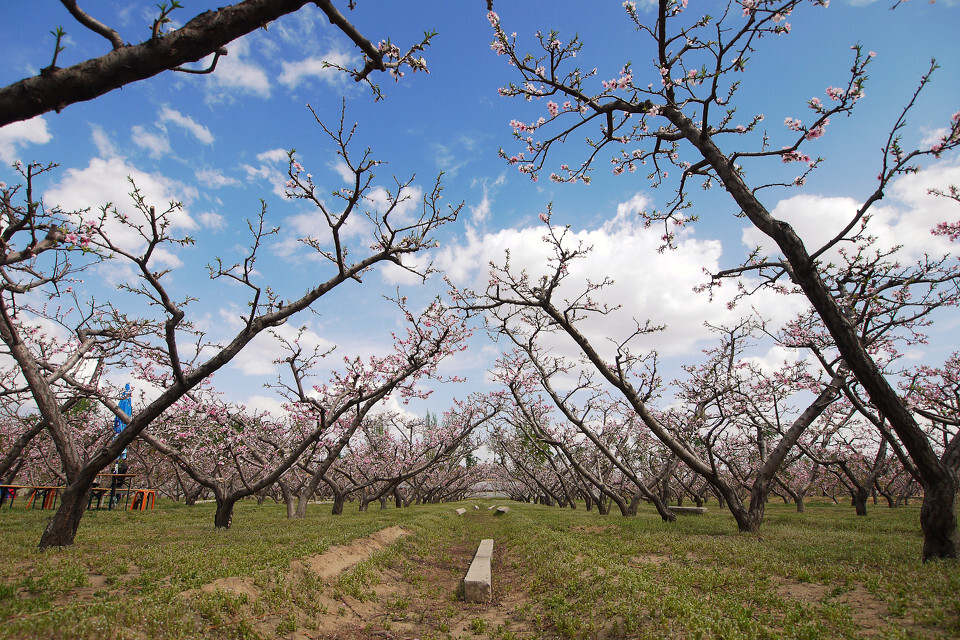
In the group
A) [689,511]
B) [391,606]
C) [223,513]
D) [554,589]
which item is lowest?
Result: [689,511]

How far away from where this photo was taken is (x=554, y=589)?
7039mm

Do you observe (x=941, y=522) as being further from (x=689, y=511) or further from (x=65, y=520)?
(x=689, y=511)

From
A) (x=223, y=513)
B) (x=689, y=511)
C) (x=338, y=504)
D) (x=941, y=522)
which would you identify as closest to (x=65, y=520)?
(x=223, y=513)

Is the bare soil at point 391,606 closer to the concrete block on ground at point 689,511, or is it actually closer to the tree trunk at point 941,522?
the tree trunk at point 941,522

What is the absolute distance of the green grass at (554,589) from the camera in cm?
441

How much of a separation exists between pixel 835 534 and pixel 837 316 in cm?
895

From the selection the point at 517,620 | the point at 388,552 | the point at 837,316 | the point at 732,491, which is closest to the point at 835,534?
the point at 732,491

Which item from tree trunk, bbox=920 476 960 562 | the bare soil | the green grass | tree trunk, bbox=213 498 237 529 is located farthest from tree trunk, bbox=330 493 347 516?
tree trunk, bbox=920 476 960 562

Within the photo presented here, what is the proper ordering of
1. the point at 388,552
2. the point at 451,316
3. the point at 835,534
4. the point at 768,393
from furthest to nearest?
the point at 768,393
the point at 451,316
the point at 835,534
the point at 388,552

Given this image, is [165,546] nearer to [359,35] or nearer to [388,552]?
[388,552]

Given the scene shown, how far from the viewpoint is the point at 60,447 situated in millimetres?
8703

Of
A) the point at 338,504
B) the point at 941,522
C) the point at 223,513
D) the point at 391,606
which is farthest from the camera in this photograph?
the point at 338,504

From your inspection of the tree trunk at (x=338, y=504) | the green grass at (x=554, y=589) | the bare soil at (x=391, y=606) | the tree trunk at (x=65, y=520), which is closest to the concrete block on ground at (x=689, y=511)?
the green grass at (x=554, y=589)

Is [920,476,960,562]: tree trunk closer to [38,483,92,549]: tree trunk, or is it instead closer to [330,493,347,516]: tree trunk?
[38,483,92,549]: tree trunk
